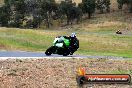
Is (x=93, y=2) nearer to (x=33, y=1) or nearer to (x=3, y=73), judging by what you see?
(x=33, y=1)

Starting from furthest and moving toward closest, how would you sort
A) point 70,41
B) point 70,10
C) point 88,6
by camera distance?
point 88,6 → point 70,10 → point 70,41

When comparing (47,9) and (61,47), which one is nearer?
(61,47)

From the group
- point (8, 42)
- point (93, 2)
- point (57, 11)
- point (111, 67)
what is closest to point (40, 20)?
point (57, 11)

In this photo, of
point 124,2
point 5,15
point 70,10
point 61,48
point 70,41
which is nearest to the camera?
point 61,48

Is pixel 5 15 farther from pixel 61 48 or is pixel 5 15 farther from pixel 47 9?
pixel 61 48

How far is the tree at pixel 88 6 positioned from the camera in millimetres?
110938

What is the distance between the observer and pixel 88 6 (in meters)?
111

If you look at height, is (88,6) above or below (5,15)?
above

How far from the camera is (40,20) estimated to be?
10644cm

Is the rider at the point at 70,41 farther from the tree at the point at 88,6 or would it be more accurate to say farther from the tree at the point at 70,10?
the tree at the point at 88,6

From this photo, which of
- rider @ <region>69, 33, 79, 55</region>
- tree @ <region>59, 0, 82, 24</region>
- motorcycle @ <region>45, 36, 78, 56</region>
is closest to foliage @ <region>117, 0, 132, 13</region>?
tree @ <region>59, 0, 82, 24</region>

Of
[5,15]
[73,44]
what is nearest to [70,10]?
[5,15]

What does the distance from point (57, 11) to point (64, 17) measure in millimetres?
3190

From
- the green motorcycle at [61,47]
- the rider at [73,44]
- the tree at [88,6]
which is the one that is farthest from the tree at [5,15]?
the rider at [73,44]
